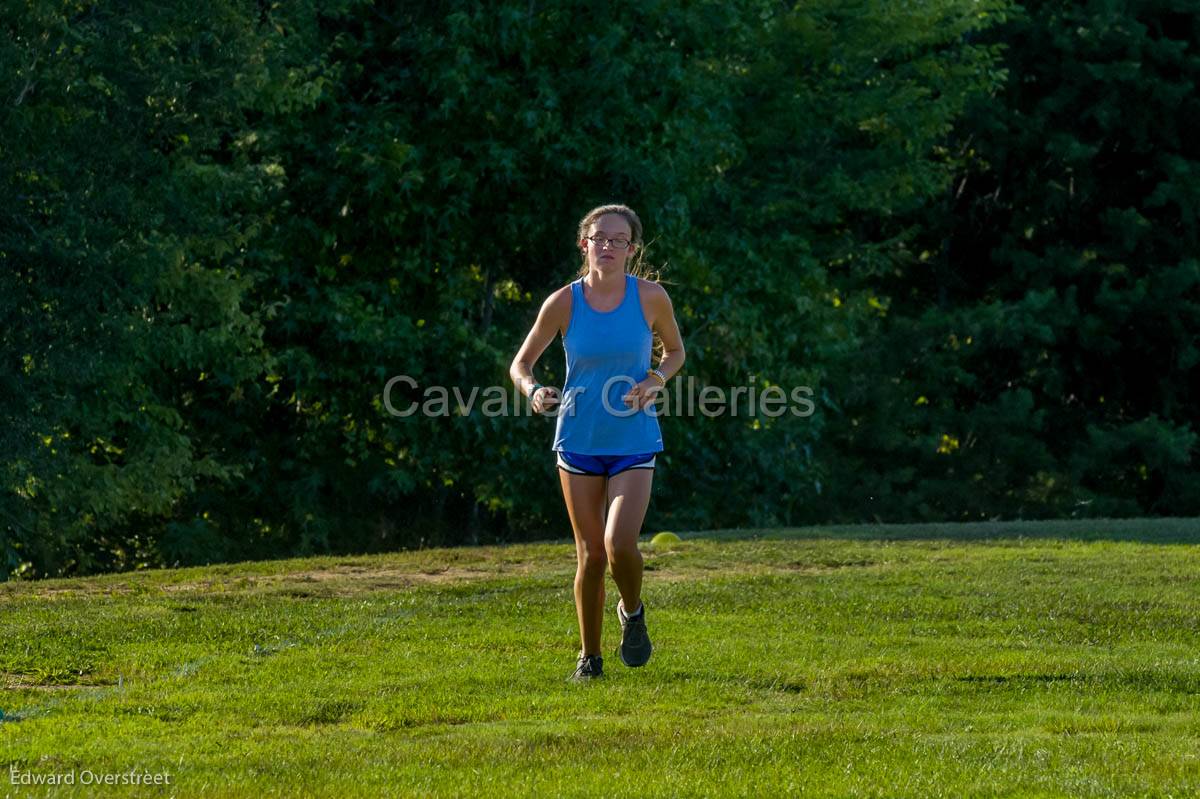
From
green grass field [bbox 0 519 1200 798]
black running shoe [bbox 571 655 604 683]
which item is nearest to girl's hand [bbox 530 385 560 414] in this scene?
green grass field [bbox 0 519 1200 798]

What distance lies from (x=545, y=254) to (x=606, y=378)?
55.4ft

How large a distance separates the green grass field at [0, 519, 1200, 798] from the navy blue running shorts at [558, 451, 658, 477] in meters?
1.01

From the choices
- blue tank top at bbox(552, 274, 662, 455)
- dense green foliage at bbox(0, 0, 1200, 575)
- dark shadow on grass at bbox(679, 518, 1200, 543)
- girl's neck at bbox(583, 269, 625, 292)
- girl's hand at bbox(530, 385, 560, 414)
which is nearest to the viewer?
girl's hand at bbox(530, 385, 560, 414)

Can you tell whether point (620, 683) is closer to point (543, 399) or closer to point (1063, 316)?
point (543, 399)

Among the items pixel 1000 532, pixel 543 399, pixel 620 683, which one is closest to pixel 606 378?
pixel 543 399

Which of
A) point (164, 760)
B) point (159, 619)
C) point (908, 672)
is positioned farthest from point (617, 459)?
point (159, 619)

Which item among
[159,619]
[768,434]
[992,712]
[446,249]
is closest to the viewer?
[992,712]

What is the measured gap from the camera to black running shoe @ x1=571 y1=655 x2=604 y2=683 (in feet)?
29.8

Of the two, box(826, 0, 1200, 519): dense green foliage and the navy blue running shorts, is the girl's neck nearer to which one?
the navy blue running shorts

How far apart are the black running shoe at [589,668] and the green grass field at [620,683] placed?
0.12 m

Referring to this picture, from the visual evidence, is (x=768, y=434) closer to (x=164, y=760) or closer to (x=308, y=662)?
(x=308, y=662)

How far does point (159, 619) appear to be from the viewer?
11.7 m

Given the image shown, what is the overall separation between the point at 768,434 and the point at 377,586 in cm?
1350

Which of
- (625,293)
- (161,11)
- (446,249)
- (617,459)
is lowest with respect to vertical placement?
(617,459)
